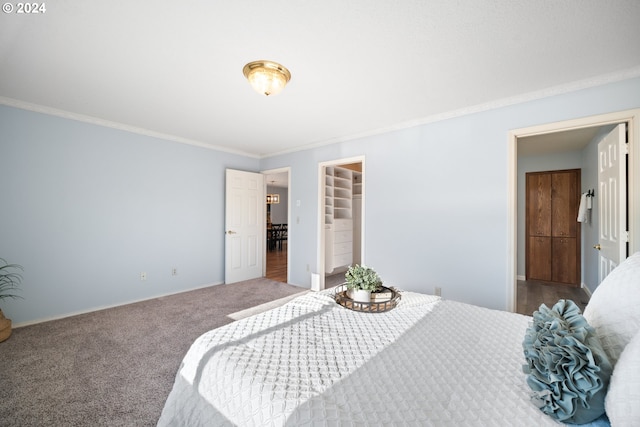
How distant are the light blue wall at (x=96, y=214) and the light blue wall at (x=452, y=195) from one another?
2.50 m

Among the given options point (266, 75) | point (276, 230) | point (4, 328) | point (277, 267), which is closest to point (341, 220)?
point (277, 267)

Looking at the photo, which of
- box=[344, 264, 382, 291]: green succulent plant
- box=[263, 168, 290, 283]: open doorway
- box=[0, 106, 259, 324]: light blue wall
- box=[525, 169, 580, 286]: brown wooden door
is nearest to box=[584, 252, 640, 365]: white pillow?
box=[344, 264, 382, 291]: green succulent plant

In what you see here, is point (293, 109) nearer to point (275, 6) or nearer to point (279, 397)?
point (275, 6)

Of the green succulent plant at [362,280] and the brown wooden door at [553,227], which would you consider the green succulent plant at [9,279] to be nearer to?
the green succulent plant at [362,280]

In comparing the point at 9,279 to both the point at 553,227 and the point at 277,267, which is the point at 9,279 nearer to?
the point at 277,267

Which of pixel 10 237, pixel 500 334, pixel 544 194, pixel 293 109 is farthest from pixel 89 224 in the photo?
pixel 544 194

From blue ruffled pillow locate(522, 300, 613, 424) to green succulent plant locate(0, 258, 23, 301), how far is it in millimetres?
4413

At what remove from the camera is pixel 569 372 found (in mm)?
807

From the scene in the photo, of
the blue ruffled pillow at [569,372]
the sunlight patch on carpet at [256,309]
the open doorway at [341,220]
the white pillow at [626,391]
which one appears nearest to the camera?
the white pillow at [626,391]

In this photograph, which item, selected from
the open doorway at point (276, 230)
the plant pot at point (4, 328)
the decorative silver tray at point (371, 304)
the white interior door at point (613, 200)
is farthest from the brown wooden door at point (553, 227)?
the plant pot at point (4, 328)

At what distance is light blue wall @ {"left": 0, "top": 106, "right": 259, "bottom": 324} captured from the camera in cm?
293

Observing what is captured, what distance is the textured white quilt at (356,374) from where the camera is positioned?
83 centimetres

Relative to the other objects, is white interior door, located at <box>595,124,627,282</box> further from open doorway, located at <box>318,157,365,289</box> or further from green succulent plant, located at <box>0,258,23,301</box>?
green succulent plant, located at <box>0,258,23,301</box>

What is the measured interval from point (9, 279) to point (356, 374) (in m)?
3.89
